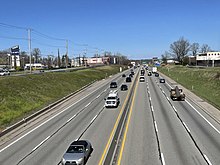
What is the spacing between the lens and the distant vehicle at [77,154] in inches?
681

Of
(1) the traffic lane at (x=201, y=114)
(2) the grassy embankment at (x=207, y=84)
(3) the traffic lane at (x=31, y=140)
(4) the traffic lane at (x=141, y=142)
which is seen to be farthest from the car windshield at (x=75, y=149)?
(2) the grassy embankment at (x=207, y=84)

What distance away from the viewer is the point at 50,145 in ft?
75.0

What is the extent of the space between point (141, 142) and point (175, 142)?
9.26 feet

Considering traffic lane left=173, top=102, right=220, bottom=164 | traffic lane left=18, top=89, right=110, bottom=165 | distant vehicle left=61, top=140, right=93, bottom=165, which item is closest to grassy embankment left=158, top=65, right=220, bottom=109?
traffic lane left=173, top=102, right=220, bottom=164

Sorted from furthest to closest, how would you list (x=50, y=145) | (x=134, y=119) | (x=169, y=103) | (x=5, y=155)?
(x=169, y=103)
(x=134, y=119)
(x=50, y=145)
(x=5, y=155)

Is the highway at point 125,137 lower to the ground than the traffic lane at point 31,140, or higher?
higher

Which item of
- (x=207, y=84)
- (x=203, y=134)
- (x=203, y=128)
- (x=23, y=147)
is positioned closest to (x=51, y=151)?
(x=23, y=147)

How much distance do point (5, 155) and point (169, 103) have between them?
2771cm

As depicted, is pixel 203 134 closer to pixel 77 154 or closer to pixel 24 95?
pixel 77 154

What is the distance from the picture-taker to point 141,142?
73.9ft

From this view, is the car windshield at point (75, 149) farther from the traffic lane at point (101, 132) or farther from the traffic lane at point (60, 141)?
the traffic lane at point (60, 141)

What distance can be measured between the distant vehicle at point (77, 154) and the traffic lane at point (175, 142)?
548 centimetres

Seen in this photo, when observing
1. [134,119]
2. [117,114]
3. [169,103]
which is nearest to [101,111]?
[117,114]

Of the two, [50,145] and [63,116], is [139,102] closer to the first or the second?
[63,116]
